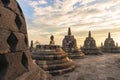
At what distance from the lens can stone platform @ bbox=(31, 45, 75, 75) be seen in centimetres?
1091

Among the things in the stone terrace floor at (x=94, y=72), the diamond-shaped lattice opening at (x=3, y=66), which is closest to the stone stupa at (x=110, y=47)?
the stone terrace floor at (x=94, y=72)

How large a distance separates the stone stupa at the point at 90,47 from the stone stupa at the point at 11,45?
2477 cm

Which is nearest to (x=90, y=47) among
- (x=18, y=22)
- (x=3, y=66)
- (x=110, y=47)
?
(x=110, y=47)

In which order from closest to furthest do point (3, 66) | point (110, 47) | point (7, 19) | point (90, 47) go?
point (3, 66), point (7, 19), point (90, 47), point (110, 47)

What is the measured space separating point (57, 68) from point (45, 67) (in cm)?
91

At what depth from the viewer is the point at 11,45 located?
429cm

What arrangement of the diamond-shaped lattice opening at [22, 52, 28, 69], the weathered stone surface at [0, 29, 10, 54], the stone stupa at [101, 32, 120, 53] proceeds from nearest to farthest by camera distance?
the weathered stone surface at [0, 29, 10, 54], the diamond-shaped lattice opening at [22, 52, 28, 69], the stone stupa at [101, 32, 120, 53]

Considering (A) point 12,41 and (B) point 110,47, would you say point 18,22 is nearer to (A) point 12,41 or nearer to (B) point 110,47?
(A) point 12,41

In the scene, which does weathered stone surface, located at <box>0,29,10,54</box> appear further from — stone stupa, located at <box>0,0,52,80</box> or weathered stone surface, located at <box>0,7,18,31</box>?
weathered stone surface, located at <box>0,7,18,31</box>

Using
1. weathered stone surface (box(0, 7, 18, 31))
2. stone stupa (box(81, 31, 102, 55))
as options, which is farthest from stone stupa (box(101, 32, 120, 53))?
weathered stone surface (box(0, 7, 18, 31))

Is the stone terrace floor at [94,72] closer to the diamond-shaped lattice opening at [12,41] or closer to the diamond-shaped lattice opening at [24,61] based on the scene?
the diamond-shaped lattice opening at [24,61]

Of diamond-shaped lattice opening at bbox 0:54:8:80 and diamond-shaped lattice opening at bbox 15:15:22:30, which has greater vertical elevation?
diamond-shaped lattice opening at bbox 15:15:22:30

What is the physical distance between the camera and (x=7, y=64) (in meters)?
3.90

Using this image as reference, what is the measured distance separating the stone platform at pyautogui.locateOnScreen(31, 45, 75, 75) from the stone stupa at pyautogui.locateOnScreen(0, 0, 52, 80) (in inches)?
231
